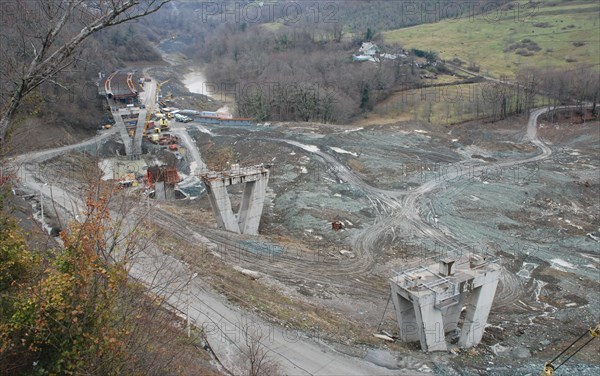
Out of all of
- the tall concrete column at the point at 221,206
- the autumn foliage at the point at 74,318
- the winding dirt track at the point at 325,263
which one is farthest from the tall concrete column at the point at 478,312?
the tall concrete column at the point at 221,206

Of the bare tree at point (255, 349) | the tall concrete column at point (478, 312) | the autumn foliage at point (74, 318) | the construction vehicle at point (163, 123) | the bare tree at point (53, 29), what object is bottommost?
the tall concrete column at point (478, 312)

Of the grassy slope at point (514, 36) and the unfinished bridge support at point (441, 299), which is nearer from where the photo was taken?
the unfinished bridge support at point (441, 299)

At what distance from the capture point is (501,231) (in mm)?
31375

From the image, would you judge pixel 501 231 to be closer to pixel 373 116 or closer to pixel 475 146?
pixel 475 146

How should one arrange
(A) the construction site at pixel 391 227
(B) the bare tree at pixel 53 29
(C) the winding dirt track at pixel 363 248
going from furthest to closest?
(C) the winding dirt track at pixel 363 248 < (A) the construction site at pixel 391 227 < (B) the bare tree at pixel 53 29

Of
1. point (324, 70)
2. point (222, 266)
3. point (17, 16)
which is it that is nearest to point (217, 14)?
point (324, 70)

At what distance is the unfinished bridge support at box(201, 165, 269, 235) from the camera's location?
95.3 feet

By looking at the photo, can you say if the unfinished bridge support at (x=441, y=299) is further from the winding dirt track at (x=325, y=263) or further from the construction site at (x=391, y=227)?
the winding dirt track at (x=325, y=263)

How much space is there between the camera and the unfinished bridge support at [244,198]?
1144 inches

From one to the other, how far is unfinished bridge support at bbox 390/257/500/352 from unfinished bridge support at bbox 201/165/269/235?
13.8 metres

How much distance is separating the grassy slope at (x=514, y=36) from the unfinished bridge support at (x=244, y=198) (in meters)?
57.8

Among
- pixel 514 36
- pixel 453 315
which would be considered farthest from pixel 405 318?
pixel 514 36

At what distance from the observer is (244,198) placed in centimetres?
3131

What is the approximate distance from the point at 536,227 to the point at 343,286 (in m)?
16.4
